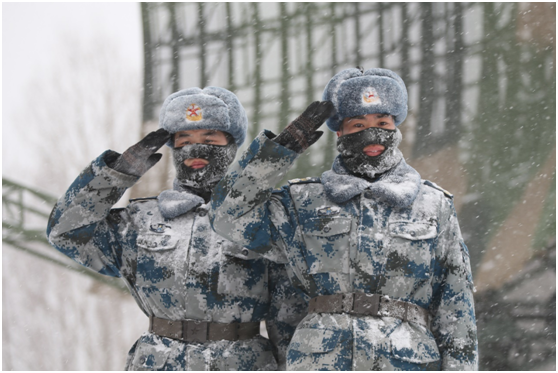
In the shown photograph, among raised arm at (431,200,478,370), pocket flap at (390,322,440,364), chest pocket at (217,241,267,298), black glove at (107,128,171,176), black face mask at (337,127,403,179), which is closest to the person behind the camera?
pocket flap at (390,322,440,364)

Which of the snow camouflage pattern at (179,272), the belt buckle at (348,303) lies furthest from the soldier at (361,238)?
the snow camouflage pattern at (179,272)

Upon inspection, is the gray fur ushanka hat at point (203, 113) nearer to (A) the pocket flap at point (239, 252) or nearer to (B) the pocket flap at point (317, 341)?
(A) the pocket flap at point (239, 252)

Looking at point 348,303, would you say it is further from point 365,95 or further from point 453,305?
point 365,95

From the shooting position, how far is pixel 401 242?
3.24m

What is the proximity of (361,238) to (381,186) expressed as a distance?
0.83 ft

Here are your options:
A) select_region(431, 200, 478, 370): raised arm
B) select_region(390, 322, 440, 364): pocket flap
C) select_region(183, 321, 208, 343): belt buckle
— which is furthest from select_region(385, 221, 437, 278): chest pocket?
select_region(183, 321, 208, 343): belt buckle

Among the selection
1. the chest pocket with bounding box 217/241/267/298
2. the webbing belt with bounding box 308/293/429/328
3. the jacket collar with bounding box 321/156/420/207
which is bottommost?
the webbing belt with bounding box 308/293/429/328

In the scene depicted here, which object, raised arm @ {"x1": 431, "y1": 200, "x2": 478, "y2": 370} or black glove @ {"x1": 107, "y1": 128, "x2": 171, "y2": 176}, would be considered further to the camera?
black glove @ {"x1": 107, "y1": 128, "x2": 171, "y2": 176}

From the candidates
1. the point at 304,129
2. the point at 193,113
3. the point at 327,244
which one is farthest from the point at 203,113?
the point at 327,244

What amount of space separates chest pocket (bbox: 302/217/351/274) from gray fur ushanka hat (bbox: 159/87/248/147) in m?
0.84

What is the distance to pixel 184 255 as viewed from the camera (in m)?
3.69

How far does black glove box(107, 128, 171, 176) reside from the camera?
3.54 metres

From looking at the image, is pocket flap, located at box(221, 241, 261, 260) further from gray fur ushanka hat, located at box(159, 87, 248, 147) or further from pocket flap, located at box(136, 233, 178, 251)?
gray fur ushanka hat, located at box(159, 87, 248, 147)

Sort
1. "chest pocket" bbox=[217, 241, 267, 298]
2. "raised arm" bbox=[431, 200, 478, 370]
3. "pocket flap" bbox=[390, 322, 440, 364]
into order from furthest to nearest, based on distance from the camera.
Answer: "chest pocket" bbox=[217, 241, 267, 298] < "raised arm" bbox=[431, 200, 478, 370] < "pocket flap" bbox=[390, 322, 440, 364]
